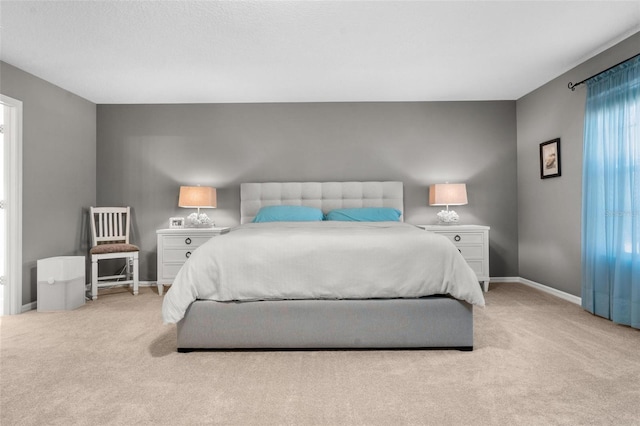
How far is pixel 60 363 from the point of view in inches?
81.3

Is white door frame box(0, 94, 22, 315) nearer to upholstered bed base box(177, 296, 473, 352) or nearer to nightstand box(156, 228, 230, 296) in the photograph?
Result: nightstand box(156, 228, 230, 296)

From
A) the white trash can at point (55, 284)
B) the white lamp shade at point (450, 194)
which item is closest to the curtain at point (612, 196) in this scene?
the white lamp shade at point (450, 194)

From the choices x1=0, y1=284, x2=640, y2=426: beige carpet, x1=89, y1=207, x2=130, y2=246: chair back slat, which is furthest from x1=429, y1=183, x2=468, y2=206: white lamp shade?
x1=89, y1=207, x2=130, y2=246: chair back slat

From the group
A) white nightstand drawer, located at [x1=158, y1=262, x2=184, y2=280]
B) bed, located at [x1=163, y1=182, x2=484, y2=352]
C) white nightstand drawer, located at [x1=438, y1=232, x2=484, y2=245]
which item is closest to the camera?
bed, located at [x1=163, y1=182, x2=484, y2=352]

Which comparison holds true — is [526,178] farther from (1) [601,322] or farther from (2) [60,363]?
(2) [60,363]

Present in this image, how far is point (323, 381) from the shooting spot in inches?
71.0

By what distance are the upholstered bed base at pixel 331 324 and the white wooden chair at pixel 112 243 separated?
7.10ft

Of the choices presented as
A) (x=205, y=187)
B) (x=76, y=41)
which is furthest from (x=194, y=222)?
(x=76, y=41)

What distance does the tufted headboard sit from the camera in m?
4.38

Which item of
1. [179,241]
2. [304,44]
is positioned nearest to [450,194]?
[304,44]

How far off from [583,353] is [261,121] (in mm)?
4012

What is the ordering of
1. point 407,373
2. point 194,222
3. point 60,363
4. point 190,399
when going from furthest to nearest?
point 194,222 < point 60,363 < point 407,373 < point 190,399

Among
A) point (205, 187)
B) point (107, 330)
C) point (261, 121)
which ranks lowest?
point (107, 330)

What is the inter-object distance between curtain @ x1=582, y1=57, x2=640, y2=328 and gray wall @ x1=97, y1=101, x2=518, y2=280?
1389 mm
